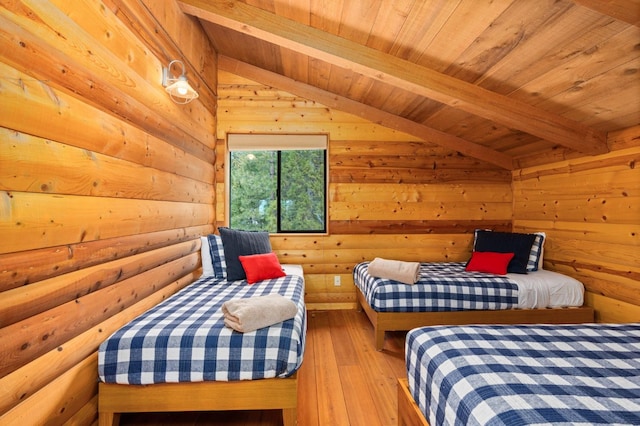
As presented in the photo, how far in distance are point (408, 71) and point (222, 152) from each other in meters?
2.19

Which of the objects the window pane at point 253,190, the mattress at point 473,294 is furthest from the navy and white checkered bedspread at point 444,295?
the window pane at point 253,190

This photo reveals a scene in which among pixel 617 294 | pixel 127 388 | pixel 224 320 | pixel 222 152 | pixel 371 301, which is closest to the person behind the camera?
pixel 127 388

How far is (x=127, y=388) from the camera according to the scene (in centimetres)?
151

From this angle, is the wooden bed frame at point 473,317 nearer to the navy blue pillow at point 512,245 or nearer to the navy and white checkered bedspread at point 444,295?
the navy and white checkered bedspread at point 444,295

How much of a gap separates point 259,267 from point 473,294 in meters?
1.86

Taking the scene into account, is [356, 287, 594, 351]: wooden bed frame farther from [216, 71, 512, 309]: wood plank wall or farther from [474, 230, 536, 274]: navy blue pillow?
[216, 71, 512, 309]: wood plank wall

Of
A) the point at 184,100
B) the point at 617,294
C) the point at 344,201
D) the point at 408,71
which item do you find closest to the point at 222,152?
the point at 184,100

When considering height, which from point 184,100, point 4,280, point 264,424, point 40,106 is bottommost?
point 264,424

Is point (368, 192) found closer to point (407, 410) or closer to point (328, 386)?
point (328, 386)

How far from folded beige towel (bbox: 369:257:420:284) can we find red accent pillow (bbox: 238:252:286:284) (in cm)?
87

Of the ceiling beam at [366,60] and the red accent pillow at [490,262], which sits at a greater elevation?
the ceiling beam at [366,60]

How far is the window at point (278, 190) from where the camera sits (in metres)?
3.68

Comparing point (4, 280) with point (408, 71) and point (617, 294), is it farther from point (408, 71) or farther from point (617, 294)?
point (617, 294)

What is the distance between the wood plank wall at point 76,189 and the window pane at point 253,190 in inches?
55.5
